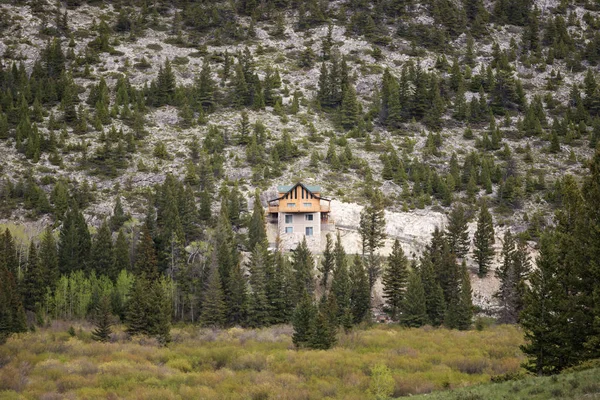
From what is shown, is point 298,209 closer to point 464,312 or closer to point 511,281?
point 464,312

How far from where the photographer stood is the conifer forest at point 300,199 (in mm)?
36000

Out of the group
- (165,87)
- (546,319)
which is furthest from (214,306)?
(165,87)

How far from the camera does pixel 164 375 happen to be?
3709 cm

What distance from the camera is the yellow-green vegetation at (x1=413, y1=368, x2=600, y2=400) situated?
70.2 feet

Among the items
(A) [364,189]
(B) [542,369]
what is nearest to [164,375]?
(B) [542,369]

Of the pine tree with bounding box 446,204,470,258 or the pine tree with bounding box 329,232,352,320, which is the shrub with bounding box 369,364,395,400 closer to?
the pine tree with bounding box 329,232,352,320

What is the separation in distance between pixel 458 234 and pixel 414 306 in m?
16.6

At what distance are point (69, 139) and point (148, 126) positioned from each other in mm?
13306

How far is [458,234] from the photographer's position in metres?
72.1

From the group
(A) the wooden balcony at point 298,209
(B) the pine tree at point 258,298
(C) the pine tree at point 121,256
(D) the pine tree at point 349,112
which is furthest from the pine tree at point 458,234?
(D) the pine tree at point 349,112

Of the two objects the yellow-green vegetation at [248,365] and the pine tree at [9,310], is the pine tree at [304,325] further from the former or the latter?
the pine tree at [9,310]

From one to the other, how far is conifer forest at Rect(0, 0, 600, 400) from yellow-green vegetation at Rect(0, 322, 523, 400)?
0.25 m

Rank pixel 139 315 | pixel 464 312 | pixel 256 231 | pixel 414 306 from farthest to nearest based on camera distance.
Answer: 1. pixel 256 231
2. pixel 414 306
3. pixel 464 312
4. pixel 139 315

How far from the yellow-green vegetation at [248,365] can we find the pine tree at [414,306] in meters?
4.47
